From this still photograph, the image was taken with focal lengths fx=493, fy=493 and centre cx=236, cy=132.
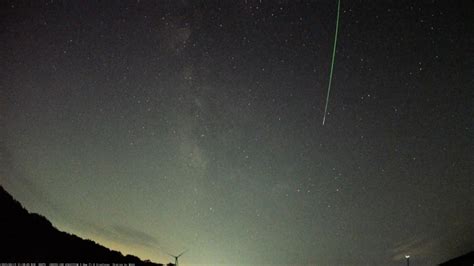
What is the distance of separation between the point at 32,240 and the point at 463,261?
61.9 metres

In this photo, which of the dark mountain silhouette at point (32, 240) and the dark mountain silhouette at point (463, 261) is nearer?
the dark mountain silhouette at point (463, 261)

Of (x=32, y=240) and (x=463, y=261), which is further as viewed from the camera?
(x=32, y=240)

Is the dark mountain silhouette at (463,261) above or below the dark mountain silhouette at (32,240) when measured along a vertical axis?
below

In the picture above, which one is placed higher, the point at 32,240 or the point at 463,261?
the point at 32,240

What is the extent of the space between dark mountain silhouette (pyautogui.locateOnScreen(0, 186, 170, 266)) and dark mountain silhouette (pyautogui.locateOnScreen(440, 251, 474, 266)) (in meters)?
53.0

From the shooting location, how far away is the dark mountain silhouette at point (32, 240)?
71.4m

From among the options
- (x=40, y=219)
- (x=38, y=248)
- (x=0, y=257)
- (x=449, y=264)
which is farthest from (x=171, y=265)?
(x=449, y=264)

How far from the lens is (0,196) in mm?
77500

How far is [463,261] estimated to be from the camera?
52.5 metres

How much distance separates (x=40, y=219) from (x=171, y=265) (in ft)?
163

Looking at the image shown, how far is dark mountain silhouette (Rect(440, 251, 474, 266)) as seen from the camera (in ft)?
167

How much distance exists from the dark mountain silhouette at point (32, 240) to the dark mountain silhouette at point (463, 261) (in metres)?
53.0

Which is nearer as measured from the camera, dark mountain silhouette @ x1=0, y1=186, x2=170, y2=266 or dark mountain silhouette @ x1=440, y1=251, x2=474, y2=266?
dark mountain silhouette @ x1=440, y1=251, x2=474, y2=266

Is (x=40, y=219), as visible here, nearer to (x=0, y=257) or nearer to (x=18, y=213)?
(x=18, y=213)
